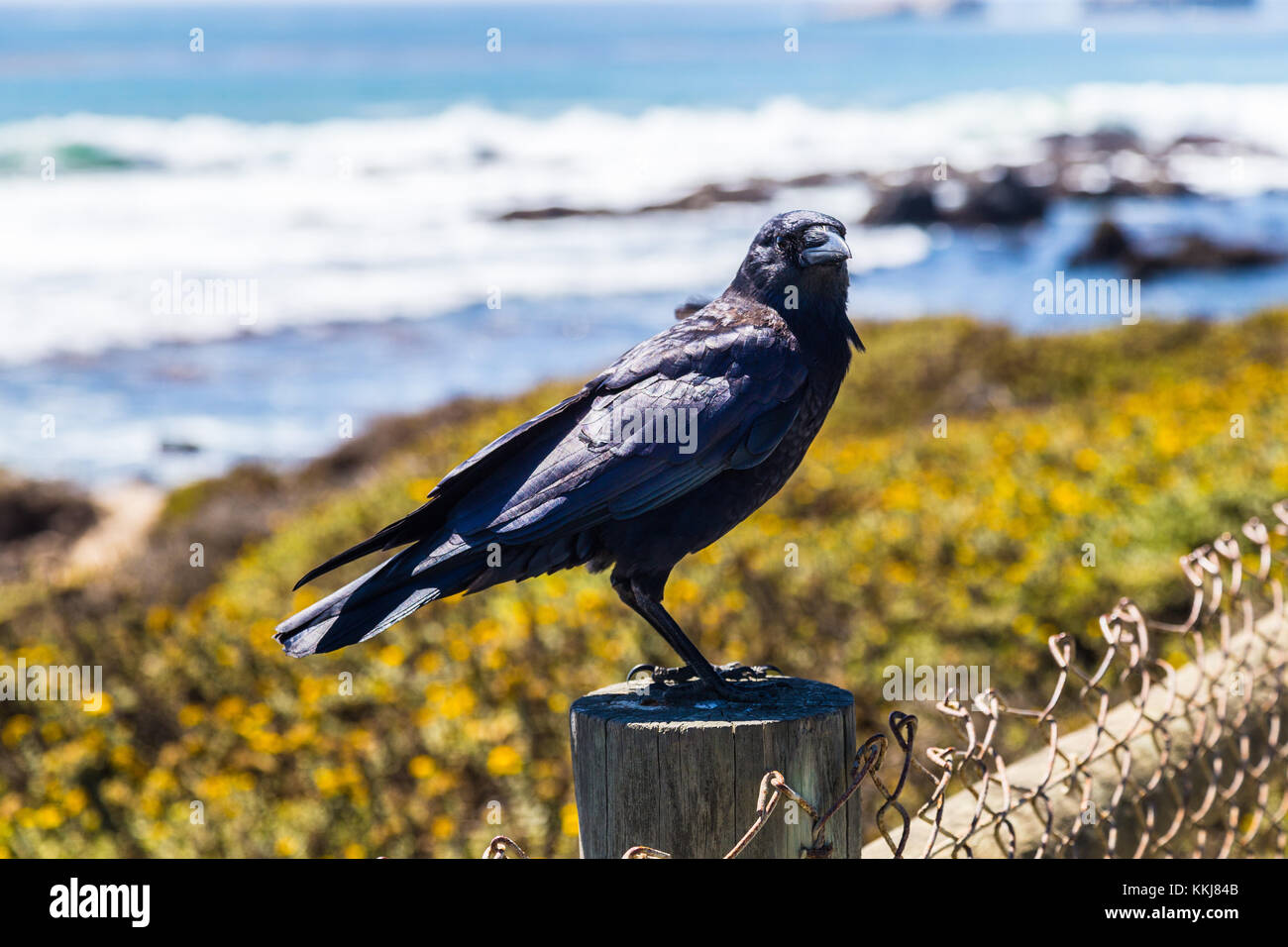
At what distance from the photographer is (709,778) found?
188 cm

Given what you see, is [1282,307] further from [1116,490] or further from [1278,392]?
[1116,490]

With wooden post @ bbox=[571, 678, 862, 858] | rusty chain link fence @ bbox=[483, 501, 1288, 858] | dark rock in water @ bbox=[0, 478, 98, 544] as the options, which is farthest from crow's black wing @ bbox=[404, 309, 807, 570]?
dark rock in water @ bbox=[0, 478, 98, 544]

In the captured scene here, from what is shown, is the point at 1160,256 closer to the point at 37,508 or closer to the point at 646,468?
the point at 37,508

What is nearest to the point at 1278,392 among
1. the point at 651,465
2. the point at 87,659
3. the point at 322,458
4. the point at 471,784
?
the point at 471,784

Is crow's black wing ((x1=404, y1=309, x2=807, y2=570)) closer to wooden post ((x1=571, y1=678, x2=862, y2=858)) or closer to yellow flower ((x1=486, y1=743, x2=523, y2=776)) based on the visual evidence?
wooden post ((x1=571, y1=678, x2=862, y2=858))

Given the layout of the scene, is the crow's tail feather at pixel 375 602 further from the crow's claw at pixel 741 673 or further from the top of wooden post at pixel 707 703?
the crow's claw at pixel 741 673

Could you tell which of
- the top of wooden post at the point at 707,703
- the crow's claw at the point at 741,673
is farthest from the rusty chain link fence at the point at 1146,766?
the crow's claw at the point at 741,673

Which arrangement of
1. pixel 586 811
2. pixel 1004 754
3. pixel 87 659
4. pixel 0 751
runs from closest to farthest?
pixel 586 811
pixel 1004 754
pixel 0 751
pixel 87 659

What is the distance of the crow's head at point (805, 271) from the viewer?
230 centimetres

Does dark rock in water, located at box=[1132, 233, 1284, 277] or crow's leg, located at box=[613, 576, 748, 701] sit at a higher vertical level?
dark rock in water, located at box=[1132, 233, 1284, 277]

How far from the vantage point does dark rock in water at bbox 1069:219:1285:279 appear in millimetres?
20031

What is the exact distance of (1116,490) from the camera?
5.50 m

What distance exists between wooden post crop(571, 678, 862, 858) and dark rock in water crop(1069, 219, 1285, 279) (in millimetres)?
19588

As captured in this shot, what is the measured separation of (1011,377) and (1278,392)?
3.82 metres
